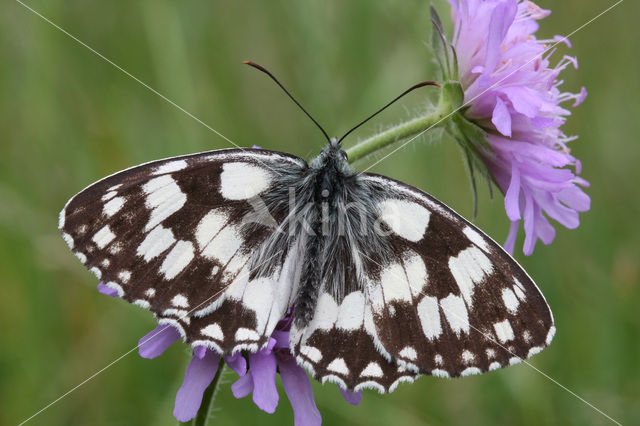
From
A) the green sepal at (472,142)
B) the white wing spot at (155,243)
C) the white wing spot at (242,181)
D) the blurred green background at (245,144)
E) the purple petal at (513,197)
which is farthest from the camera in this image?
the blurred green background at (245,144)

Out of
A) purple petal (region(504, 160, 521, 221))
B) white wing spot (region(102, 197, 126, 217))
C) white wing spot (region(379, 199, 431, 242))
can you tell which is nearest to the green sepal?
purple petal (region(504, 160, 521, 221))

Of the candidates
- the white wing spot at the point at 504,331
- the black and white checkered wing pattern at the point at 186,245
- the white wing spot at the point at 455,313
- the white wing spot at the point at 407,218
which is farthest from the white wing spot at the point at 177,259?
the white wing spot at the point at 504,331

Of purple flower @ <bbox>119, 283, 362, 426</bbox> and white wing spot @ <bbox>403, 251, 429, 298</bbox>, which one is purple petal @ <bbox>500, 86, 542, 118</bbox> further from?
purple flower @ <bbox>119, 283, 362, 426</bbox>

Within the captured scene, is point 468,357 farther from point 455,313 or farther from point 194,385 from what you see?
point 194,385

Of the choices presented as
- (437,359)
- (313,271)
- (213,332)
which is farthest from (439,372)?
(213,332)

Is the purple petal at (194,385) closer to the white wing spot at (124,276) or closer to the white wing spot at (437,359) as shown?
the white wing spot at (124,276)

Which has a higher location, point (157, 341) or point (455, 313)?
point (157, 341)
